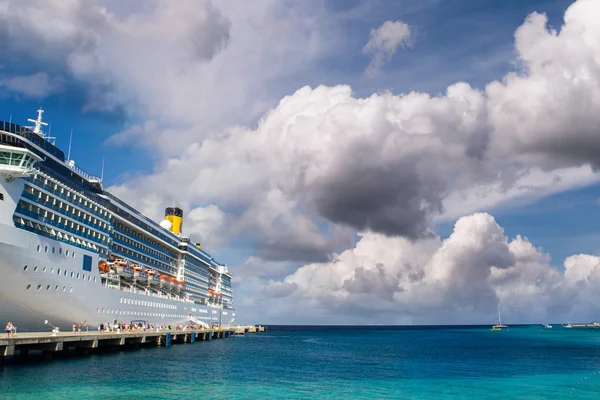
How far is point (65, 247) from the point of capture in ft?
168

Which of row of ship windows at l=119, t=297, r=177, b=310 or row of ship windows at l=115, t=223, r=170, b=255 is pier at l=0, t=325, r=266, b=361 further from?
row of ship windows at l=115, t=223, r=170, b=255

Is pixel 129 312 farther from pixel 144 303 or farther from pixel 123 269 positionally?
pixel 123 269

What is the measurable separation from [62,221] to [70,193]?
4.48m

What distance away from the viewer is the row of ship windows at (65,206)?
48.9 meters

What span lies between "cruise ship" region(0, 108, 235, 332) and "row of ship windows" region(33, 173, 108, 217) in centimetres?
11

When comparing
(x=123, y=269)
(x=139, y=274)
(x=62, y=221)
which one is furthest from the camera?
(x=139, y=274)

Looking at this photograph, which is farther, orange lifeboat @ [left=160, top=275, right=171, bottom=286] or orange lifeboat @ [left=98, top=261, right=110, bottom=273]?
orange lifeboat @ [left=160, top=275, right=171, bottom=286]

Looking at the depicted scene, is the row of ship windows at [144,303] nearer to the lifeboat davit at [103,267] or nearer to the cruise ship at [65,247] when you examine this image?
the cruise ship at [65,247]

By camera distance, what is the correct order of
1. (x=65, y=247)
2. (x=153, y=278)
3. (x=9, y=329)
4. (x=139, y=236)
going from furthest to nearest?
1. (x=139, y=236)
2. (x=153, y=278)
3. (x=65, y=247)
4. (x=9, y=329)

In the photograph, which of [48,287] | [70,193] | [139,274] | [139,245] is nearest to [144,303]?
[139,274]

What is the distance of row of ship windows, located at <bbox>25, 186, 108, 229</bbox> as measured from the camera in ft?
160

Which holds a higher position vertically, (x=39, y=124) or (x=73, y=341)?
(x=39, y=124)

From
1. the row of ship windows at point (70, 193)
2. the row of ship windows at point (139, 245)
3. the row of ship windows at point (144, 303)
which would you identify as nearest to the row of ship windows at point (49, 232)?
the row of ship windows at point (70, 193)

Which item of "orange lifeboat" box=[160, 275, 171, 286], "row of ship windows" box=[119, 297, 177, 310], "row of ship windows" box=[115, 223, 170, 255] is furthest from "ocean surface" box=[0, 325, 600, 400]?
"orange lifeboat" box=[160, 275, 171, 286]
